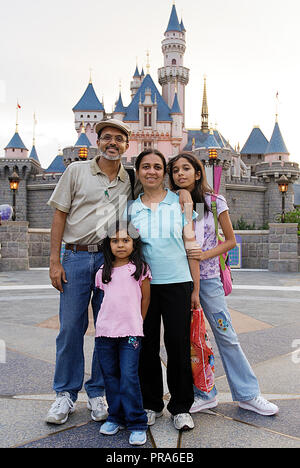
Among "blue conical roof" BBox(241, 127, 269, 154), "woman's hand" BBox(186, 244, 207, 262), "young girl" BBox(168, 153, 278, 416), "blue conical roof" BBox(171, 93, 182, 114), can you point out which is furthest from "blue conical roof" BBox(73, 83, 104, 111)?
"woman's hand" BBox(186, 244, 207, 262)

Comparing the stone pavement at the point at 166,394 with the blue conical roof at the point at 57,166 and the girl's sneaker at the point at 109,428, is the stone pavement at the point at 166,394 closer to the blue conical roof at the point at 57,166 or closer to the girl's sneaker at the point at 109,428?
the girl's sneaker at the point at 109,428

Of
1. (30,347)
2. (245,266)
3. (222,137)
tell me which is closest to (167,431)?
(30,347)

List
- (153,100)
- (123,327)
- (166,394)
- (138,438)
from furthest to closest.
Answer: (153,100) → (166,394) → (123,327) → (138,438)

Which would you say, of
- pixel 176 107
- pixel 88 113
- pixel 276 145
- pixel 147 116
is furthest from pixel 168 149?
pixel 276 145

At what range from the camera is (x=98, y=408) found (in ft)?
7.24

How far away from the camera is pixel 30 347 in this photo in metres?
3.38

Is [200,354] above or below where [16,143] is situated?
below

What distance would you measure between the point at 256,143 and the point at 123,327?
159 feet

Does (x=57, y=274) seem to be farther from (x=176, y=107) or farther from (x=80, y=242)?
(x=176, y=107)

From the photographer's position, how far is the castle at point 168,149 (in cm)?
3344

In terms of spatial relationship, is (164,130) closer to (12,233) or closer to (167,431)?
(12,233)

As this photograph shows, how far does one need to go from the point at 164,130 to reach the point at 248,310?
3571 centimetres

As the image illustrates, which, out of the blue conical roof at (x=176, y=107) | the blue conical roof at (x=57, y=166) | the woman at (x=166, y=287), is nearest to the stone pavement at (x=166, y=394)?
the woman at (x=166, y=287)

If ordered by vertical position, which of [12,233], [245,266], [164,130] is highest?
[164,130]
